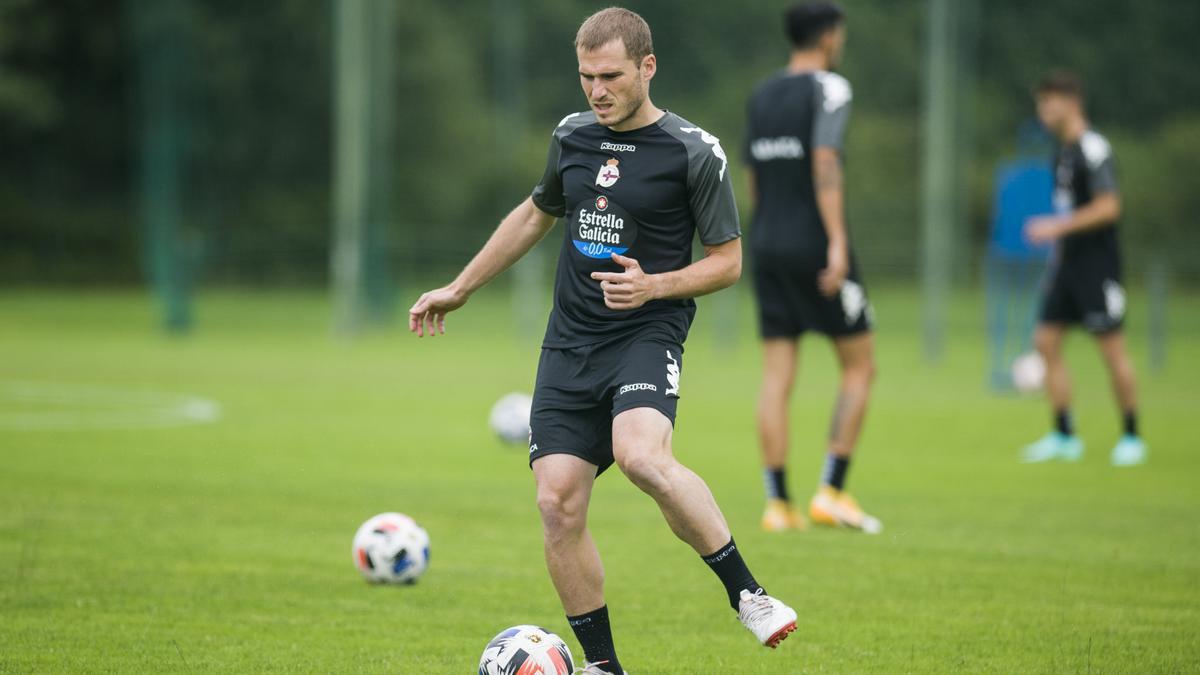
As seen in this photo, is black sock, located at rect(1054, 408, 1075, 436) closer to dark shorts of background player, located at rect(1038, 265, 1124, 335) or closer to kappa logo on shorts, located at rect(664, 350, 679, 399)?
dark shorts of background player, located at rect(1038, 265, 1124, 335)

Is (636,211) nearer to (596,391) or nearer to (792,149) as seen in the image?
(596,391)

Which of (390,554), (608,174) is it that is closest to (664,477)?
(608,174)

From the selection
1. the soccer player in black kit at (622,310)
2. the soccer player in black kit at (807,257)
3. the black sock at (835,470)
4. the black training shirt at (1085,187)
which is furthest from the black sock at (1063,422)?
the soccer player in black kit at (622,310)

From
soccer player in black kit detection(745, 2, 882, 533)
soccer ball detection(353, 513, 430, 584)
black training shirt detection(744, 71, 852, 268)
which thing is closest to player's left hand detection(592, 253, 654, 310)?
soccer ball detection(353, 513, 430, 584)

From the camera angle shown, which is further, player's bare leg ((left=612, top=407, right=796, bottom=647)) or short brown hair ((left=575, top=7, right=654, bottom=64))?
short brown hair ((left=575, top=7, right=654, bottom=64))

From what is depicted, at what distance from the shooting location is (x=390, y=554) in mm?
6871

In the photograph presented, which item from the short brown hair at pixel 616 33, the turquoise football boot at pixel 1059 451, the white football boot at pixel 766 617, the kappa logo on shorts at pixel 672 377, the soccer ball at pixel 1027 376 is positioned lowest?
the soccer ball at pixel 1027 376

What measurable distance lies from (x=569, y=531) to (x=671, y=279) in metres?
0.88

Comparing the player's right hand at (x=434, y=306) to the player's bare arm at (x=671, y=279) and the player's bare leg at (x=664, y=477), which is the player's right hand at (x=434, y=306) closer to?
the player's bare arm at (x=671, y=279)

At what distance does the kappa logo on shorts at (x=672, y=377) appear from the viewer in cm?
523

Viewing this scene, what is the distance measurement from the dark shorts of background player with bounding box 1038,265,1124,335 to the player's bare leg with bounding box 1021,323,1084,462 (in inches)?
4.3

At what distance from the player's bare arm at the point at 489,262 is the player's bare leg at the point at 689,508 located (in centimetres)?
84

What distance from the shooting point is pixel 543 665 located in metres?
5.01

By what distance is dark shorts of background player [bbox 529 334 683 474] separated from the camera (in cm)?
520
